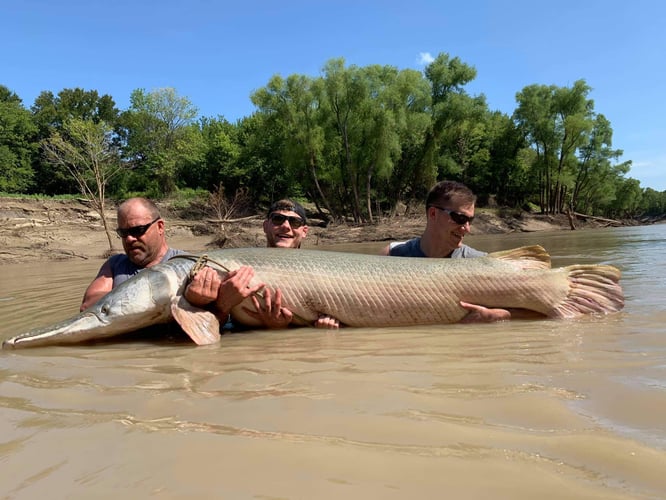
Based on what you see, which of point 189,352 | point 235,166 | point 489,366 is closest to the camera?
point 489,366

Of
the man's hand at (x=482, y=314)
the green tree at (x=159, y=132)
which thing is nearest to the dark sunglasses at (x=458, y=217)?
the man's hand at (x=482, y=314)

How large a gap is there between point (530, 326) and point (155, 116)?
44.6m

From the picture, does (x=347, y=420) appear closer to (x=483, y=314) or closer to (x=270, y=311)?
(x=270, y=311)

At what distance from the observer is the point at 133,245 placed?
13.3 ft

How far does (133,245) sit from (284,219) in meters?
1.44

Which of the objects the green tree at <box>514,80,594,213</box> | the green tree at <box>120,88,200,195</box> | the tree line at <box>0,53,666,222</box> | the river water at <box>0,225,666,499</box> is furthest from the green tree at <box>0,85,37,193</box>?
the green tree at <box>514,80,594,213</box>

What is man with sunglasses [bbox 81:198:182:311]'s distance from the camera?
397 cm

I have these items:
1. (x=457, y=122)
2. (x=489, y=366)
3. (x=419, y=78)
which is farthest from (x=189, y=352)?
(x=457, y=122)

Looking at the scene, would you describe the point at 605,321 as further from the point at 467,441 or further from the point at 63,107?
the point at 63,107

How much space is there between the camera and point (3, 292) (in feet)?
27.8

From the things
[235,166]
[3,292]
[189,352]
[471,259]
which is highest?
[235,166]

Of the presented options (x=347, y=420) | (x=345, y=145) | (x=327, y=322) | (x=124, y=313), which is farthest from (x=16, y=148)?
(x=347, y=420)

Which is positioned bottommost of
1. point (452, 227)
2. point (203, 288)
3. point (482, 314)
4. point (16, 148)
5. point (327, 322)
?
point (327, 322)

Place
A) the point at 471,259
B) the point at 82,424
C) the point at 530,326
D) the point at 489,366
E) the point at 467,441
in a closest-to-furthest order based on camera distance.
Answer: the point at 467,441 < the point at 82,424 < the point at 489,366 < the point at 530,326 < the point at 471,259
